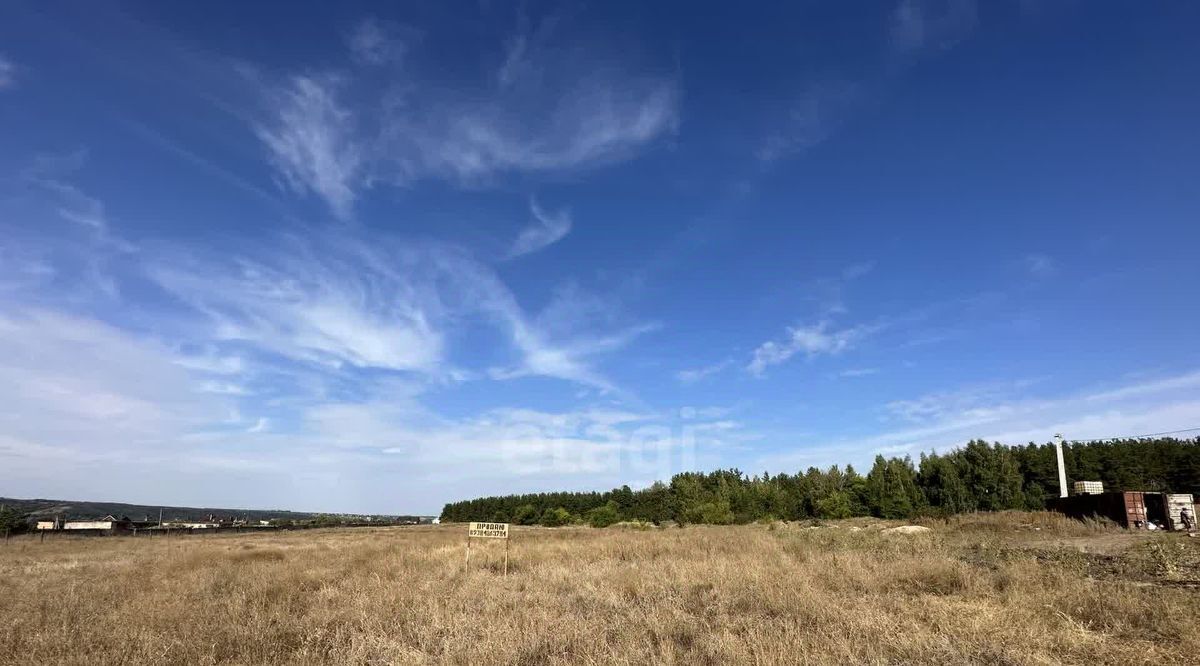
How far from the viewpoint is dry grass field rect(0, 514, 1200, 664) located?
6906mm

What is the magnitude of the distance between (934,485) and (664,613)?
6113cm

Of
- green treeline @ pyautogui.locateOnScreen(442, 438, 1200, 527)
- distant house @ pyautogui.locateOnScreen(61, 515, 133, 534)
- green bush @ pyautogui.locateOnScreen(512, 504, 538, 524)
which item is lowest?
green bush @ pyautogui.locateOnScreen(512, 504, 538, 524)

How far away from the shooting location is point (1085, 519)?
1014 inches

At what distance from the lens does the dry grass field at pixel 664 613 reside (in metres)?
6.91

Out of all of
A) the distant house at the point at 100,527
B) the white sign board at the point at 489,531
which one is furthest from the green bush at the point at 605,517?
the distant house at the point at 100,527

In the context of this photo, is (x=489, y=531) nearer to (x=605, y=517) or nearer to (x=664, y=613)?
(x=664, y=613)

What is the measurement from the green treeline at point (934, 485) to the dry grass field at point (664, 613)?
41917mm

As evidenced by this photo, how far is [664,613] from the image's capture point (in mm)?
9047

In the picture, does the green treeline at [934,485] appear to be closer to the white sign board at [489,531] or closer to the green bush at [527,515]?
the green bush at [527,515]

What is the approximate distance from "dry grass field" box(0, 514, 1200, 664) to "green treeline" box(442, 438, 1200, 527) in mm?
41917

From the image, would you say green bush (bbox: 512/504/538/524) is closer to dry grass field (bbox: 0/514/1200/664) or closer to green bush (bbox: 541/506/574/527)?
green bush (bbox: 541/506/574/527)

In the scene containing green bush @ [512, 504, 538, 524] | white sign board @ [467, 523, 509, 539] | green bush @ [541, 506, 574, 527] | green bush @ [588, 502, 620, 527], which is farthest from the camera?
green bush @ [512, 504, 538, 524]

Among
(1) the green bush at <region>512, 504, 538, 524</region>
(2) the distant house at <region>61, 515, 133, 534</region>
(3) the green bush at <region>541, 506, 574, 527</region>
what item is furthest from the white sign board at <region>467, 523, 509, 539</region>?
(1) the green bush at <region>512, 504, 538, 524</region>

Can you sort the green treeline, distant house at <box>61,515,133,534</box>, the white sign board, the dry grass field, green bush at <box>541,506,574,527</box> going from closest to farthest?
the dry grass field
the white sign board
the green treeline
distant house at <box>61,515,133,534</box>
green bush at <box>541,506,574,527</box>
